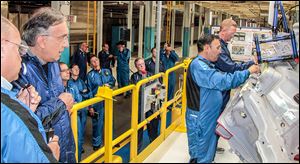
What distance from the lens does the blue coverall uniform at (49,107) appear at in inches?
71.0

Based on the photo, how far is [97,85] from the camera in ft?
16.9

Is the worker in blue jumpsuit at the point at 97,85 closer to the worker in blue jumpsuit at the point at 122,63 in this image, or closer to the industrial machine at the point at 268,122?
the worker in blue jumpsuit at the point at 122,63

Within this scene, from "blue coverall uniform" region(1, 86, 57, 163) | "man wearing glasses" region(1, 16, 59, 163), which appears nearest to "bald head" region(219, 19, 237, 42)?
"man wearing glasses" region(1, 16, 59, 163)

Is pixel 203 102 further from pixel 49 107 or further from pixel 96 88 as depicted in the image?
pixel 96 88

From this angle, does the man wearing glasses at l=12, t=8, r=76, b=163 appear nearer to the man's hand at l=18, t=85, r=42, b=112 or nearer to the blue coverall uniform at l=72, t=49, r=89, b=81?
the man's hand at l=18, t=85, r=42, b=112

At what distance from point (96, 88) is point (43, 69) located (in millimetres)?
3241

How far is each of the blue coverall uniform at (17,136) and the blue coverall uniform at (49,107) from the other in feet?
1.69

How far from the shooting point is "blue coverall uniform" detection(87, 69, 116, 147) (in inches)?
180

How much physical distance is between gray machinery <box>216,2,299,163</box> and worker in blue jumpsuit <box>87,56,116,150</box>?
3308 millimetres

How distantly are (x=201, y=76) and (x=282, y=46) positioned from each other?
1515 millimetres

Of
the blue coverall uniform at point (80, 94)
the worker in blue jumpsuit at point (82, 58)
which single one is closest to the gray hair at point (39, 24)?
the blue coverall uniform at point (80, 94)

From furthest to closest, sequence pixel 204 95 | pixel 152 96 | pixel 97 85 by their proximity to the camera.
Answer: pixel 97 85, pixel 152 96, pixel 204 95

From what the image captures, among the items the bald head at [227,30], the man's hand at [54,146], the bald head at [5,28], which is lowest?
the man's hand at [54,146]

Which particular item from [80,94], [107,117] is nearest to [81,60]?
[80,94]
